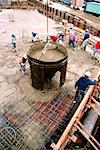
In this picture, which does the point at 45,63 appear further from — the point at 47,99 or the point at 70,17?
the point at 70,17

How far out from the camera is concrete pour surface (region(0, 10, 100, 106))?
42.0 ft

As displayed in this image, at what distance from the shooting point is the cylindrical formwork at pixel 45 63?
11801mm

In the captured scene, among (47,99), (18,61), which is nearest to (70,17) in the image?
(18,61)

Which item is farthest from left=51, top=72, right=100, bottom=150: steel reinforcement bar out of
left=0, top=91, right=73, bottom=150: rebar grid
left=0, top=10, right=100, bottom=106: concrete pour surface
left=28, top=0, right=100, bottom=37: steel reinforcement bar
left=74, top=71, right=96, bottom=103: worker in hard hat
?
left=28, top=0, right=100, bottom=37: steel reinforcement bar

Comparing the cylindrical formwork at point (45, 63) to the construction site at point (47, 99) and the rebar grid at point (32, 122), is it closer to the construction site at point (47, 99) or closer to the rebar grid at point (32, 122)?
the construction site at point (47, 99)

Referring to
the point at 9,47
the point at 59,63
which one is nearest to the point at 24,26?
the point at 9,47

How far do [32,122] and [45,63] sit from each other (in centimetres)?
315

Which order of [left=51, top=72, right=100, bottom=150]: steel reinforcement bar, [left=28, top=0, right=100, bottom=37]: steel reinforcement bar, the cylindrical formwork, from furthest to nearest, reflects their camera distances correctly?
[left=28, top=0, right=100, bottom=37]: steel reinforcement bar, the cylindrical formwork, [left=51, top=72, right=100, bottom=150]: steel reinforcement bar

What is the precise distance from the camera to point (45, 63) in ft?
38.4

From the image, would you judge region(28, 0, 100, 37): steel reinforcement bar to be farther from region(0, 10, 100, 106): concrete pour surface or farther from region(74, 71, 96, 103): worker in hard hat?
region(74, 71, 96, 103): worker in hard hat

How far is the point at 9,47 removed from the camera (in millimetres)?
17422

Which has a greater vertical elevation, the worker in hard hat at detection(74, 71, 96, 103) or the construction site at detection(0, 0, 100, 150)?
the worker in hard hat at detection(74, 71, 96, 103)

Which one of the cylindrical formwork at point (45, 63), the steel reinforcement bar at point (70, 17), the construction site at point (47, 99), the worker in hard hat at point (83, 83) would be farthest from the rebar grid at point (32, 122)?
the steel reinforcement bar at point (70, 17)

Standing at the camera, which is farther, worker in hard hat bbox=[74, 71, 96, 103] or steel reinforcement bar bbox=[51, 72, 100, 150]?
worker in hard hat bbox=[74, 71, 96, 103]
